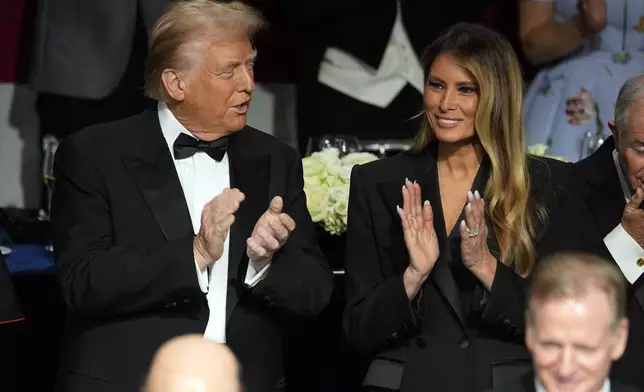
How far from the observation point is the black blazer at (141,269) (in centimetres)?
326

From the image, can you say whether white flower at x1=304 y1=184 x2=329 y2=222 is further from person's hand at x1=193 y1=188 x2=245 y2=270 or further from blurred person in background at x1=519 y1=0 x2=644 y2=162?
blurred person in background at x1=519 y1=0 x2=644 y2=162

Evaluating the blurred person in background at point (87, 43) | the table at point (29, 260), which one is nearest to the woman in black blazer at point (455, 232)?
the table at point (29, 260)

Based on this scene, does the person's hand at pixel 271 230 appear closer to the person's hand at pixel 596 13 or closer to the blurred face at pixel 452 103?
the blurred face at pixel 452 103

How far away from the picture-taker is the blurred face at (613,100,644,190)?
11.9 ft

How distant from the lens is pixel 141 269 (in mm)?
3246

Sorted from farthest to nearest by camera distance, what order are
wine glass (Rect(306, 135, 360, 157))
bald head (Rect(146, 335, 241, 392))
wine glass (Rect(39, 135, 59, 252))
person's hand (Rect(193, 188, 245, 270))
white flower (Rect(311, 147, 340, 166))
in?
1. wine glass (Rect(39, 135, 59, 252))
2. wine glass (Rect(306, 135, 360, 157))
3. white flower (Rect(311, 147, 340, 166))
4. person's hand (Rect(193, 188, 245, 270))
5. bald head (Rect(146, 335, 241, 392))

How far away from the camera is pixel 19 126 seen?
5.61 m

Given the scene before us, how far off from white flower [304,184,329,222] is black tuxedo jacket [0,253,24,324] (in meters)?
0.98

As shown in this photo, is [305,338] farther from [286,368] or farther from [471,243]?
[471,243]

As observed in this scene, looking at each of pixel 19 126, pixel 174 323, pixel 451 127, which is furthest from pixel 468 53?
pixel 19 126

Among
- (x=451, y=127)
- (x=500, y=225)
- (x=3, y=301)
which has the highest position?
(x=451, y=127)

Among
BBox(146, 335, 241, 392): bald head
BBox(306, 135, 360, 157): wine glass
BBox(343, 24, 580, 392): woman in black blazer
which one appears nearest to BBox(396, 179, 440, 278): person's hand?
BBox(343, 24, 580, 392): woman in black blazer

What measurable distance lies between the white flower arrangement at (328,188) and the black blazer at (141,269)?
1.92 feet

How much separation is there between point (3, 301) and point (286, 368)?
95 centimetres
